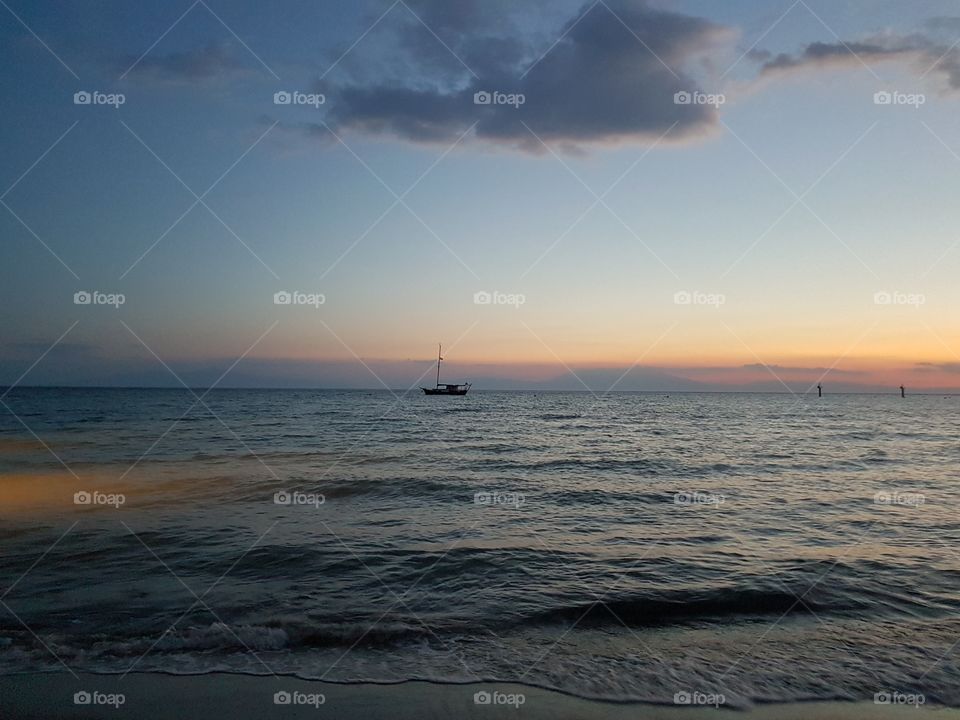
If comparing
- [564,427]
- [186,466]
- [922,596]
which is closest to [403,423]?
[564,427]

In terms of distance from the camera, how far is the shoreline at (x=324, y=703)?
618 cm

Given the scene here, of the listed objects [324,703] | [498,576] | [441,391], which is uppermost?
[441,391]

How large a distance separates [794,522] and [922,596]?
18.0 feet

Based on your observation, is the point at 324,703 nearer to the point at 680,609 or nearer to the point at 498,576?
the point at 498,576

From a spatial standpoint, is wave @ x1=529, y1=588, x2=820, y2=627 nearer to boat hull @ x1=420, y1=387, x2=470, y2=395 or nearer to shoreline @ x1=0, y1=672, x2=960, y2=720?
shoreline @ x1=0, y1=672, x2=960, y2=720

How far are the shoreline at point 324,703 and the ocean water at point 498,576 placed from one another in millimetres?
259

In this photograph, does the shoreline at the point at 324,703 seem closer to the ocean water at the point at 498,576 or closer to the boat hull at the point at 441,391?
the ocean water at the point at 498,576

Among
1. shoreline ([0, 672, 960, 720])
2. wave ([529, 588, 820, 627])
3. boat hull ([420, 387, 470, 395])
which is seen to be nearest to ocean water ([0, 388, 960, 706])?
wave ([529, 588, 820, 627])

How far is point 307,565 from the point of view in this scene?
1166 centimetres

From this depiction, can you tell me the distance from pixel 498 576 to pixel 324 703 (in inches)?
200

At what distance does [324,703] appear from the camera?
6.38m

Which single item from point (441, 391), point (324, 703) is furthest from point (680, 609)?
point (441, 391)

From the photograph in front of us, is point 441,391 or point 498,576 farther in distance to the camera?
point 441,391

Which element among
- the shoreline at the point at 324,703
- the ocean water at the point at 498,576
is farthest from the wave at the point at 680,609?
the shoreline at the point at 324,703
